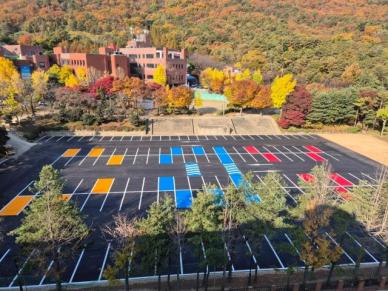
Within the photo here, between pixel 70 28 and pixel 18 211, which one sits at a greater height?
pixel 70 28

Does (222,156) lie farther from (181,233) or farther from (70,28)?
(70,28)

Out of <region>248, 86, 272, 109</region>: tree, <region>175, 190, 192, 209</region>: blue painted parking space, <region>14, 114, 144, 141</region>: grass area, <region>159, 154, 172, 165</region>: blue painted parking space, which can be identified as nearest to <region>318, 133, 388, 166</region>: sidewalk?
<region>248, 86, 272, 109</region>: tree

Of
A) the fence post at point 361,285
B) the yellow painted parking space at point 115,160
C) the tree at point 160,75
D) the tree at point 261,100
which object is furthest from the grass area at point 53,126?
the fence post at point 361,285

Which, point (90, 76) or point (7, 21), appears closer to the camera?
point (90, 76)

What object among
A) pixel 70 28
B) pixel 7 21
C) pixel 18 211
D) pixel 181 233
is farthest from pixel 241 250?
pixel 7 21

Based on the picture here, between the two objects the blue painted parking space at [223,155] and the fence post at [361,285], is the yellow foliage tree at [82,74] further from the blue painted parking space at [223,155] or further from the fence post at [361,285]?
the fence post at [361,285]

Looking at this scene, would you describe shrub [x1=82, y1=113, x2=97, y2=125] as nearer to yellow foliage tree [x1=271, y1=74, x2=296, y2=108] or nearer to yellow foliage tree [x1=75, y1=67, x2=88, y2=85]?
yellow foliage tree [x1=75, y1=67, x2=88, y2=85]
